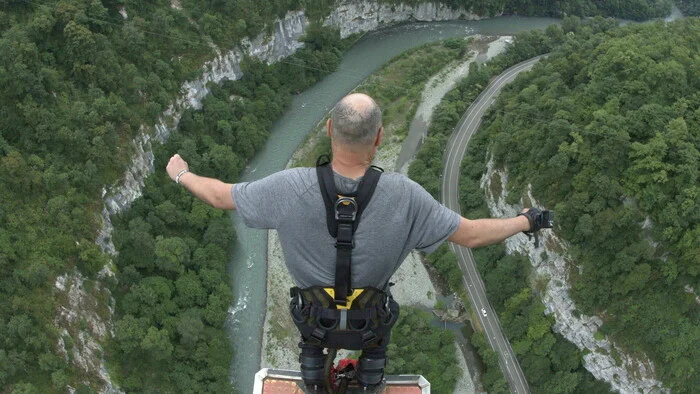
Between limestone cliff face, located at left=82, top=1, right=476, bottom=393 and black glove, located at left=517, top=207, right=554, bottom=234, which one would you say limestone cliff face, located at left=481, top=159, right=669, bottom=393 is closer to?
limestone cliff face, located at left=82, top=1, right=476, bottom=393

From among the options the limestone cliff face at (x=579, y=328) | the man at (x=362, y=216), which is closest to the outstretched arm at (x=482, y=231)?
the man at (x=362, y=216)

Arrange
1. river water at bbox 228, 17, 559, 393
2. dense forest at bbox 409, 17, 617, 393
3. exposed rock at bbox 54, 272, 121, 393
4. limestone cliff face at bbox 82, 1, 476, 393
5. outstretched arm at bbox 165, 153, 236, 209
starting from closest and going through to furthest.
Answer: outstretched arm at bbox 165, 153, 236, 209
exposed rock at bbox 54, 272, 121, 393
limestone cliff face at bbox 82, 1, 476, 393
dense forest at bbox 409, 17, 617, 393
river water at bbox 228, 17, 559, 393

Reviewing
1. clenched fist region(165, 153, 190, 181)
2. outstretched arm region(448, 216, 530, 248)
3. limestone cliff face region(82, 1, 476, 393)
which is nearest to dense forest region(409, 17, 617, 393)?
limestone cliff face region(82, 1, 476, 393)

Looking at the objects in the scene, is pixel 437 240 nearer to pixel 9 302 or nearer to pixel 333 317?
pixel 333 317

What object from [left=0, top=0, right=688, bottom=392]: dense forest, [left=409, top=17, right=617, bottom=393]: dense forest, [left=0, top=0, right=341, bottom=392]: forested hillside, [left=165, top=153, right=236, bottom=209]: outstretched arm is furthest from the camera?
[left=409, top=17, right=617, bottom=393]: dense forest

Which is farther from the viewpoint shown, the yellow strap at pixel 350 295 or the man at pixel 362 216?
the yellow strap at pixel 350 295

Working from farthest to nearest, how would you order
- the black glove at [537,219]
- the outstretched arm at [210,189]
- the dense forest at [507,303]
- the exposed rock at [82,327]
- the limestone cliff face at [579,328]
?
the dense forest at [507,303] → the limestone cliff face at [579,328] → the exposed rock at [82,327] → the black glove at [537,219] → the outstretched arm at [210,189]

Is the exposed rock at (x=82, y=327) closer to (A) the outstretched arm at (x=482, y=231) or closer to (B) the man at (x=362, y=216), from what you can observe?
(B) the man at (x=362, y=216)
